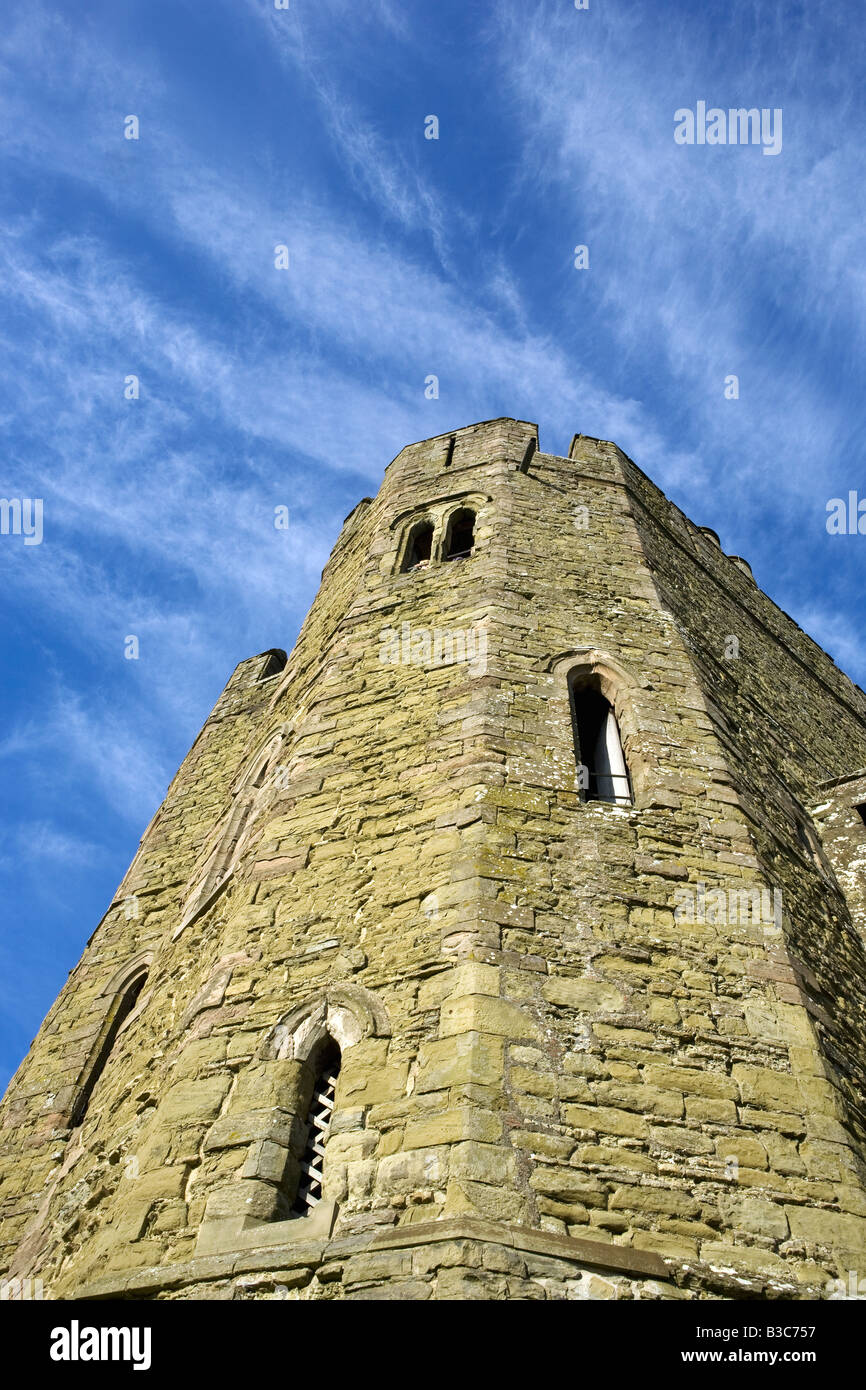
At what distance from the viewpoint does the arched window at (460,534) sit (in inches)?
426

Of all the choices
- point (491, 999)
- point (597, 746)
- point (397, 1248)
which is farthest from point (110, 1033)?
point (397, 1248)

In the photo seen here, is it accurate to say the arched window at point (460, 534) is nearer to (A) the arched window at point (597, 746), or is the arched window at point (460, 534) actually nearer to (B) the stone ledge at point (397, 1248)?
(A) the arched window at point (597, 746)

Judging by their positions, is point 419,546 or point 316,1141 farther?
point 419,546

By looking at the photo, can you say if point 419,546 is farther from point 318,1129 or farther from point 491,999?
point 318,1129

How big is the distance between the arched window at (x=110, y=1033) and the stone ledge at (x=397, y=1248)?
4.74 m

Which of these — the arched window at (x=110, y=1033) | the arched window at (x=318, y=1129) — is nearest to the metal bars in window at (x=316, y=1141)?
the arched window at (x=318, y=1129)

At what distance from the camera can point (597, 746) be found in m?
7.89

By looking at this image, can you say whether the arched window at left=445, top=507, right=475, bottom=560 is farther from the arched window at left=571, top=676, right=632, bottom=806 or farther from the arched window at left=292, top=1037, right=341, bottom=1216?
the arched window at left=292, top=1037, right=341, bottom=1216

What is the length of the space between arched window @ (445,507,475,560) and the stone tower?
0.51 feet

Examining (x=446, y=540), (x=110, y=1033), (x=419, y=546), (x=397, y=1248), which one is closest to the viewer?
(x=397, y=1248)

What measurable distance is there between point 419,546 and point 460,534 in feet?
1.40

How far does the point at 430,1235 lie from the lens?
172 inches

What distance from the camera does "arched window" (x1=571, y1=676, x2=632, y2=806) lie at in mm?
7383
